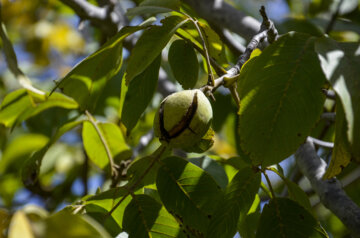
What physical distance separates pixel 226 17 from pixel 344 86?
1458mm

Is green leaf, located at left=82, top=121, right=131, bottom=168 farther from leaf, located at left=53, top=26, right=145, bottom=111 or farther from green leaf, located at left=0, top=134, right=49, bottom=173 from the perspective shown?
green leaf, located at left=0, top=134, right=49, bottom=173

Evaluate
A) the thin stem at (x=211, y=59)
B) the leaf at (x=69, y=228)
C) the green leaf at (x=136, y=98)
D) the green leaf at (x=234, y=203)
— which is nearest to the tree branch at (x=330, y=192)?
the green leaf at (x=234, y=203)

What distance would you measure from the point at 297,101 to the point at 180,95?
26 centimetres

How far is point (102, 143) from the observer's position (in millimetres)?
1953

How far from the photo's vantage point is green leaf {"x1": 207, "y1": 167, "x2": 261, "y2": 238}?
46.2 inches

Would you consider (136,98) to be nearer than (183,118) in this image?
No

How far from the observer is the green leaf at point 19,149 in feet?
9.27

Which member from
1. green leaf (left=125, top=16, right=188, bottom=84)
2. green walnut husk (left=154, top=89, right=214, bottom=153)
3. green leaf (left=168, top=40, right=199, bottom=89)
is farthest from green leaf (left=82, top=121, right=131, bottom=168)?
green walnut husk (left=154, top=89, right=214, bottom=153)

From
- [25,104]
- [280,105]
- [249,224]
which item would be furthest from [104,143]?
[280,105]

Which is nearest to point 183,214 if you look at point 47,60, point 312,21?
point 312,21

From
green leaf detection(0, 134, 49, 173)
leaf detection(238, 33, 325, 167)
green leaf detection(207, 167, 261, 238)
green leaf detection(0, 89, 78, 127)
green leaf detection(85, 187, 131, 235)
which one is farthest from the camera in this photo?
green leaf detection(0, 134, 49, 173)

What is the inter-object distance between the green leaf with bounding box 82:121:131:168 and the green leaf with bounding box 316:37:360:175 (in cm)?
109

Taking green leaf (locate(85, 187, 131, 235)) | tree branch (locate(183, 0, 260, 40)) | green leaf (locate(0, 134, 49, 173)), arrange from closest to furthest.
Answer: green leaf (locate(85, 187, 131, 235))
tree branch (locate(183, 0, 260, 40))
green leaf (locate(0, 134, 49, 173))

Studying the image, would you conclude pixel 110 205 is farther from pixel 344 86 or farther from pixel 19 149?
pixel 19 149
